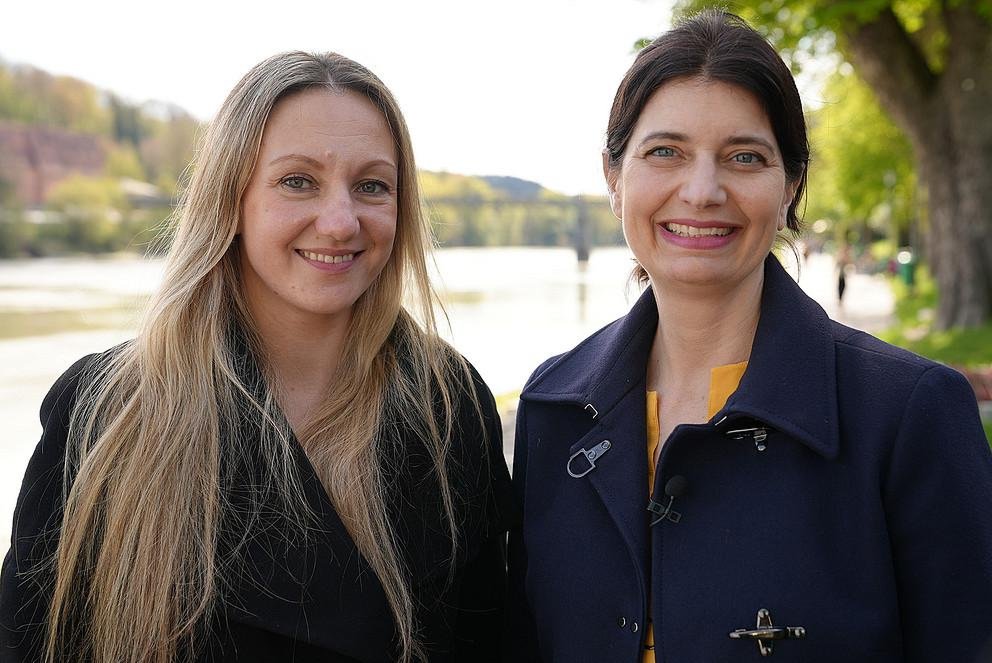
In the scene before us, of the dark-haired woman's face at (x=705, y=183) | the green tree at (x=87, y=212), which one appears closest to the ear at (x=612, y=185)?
the dark-haired woman's face at (x=705, y=183)

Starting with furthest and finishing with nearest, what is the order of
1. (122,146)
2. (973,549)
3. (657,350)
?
1. (122,146)
2. (657,350)
3. (973,549)

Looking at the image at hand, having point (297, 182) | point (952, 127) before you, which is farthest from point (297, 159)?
point (952, 127)

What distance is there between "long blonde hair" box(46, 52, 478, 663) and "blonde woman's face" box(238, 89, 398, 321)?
5 centimetres

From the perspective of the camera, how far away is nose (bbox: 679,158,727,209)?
2422 millimetres

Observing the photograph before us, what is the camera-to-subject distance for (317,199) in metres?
2.75

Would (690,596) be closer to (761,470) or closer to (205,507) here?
(761,470)

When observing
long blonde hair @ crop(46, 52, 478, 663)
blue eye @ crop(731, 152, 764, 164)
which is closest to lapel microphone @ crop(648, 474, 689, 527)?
long blonde hair @ crop(46, 52, 478, 663)

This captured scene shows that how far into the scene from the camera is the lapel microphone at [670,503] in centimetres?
243

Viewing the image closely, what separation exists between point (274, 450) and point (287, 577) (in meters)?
0.33

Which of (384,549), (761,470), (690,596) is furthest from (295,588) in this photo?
(761,470)

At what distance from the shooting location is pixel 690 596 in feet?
7.73

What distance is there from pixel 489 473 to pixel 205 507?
0.83 m

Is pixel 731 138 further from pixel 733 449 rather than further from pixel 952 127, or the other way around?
pixel 952 127

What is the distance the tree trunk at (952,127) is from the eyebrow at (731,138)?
14.6m
